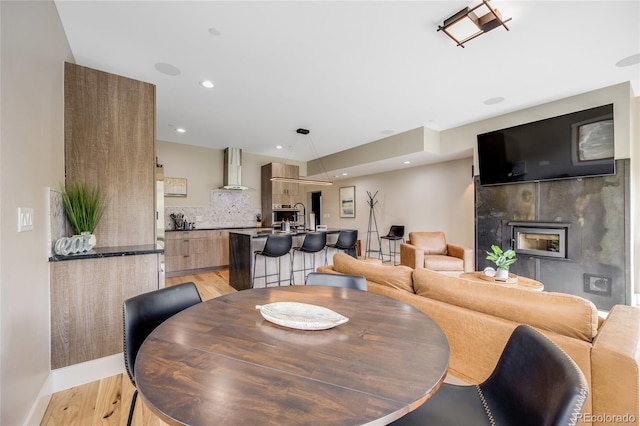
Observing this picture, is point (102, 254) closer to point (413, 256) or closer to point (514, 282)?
point (514, 282)

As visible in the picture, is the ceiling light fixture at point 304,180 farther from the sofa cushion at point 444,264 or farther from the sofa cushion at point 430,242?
the sofa cushion at point 444,264

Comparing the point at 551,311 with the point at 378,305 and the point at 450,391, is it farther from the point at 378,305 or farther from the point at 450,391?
the point at 378,305

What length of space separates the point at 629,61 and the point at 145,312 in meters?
4.81

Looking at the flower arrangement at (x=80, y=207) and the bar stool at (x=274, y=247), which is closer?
the flower arrangement at (x=80, y=207)

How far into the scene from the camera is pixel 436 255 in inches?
186

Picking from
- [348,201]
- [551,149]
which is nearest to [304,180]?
[348,201]

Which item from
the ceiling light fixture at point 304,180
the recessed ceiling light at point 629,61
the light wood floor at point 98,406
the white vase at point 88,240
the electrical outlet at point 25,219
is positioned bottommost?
the light wood floor at point 98,406

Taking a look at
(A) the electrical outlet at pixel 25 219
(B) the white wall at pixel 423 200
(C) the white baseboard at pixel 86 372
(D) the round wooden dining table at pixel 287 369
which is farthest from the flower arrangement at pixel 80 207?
(B) the white wall at pixel 423 200

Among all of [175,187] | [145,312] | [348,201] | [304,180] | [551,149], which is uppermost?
[551,149]

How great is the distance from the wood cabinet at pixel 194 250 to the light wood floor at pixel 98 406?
132 inches

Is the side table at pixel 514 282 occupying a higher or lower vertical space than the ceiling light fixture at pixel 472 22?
lower

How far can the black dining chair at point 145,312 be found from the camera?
4.16 ft

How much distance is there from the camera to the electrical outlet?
1393 mm

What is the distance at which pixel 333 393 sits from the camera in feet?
2.23
